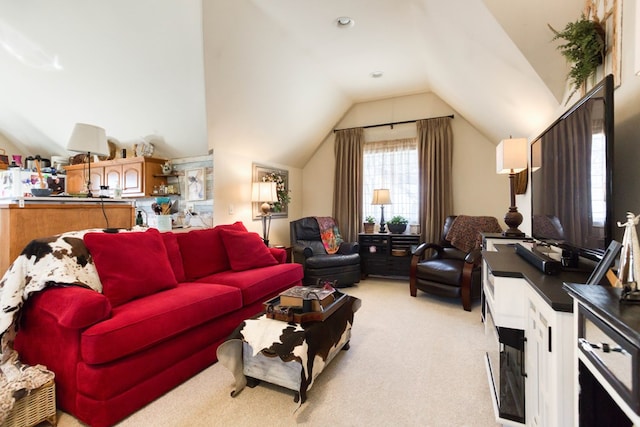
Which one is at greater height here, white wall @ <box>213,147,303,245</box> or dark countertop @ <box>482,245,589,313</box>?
white wall @ <box>213,147,303,245</box>

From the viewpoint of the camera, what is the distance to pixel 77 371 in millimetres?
1561

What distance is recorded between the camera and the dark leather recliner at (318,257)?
401 centimetres

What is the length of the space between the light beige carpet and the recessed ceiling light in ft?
9.80

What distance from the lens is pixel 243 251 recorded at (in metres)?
3.05

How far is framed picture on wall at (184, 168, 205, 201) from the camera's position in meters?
3.79

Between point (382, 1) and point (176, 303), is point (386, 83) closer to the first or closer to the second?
point (382, 1)

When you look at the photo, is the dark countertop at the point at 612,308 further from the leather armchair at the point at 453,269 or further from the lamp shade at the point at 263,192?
the lamp shade at the point at 263,192

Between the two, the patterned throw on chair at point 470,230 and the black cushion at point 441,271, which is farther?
the patterned throw on chair at point 470,230

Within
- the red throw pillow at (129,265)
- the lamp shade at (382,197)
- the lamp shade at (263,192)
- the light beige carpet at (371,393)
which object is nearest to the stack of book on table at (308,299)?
the light beige carpet at (371,393)

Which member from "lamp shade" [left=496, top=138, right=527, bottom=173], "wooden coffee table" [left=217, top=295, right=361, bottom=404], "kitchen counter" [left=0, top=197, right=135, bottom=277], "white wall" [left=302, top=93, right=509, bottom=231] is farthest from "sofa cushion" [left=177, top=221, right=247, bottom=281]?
"lamp shade" [left=496, top=138, right=527, bottom=173]

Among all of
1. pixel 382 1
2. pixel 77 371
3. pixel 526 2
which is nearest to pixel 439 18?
pixel 382 1

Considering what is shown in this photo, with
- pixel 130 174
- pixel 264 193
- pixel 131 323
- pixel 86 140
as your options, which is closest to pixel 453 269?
pixel 264 193

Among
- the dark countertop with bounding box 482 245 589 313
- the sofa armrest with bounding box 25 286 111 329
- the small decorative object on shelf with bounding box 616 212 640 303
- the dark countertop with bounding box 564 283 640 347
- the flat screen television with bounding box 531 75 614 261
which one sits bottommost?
the sofa armrest with bounding box 25 286 111 329

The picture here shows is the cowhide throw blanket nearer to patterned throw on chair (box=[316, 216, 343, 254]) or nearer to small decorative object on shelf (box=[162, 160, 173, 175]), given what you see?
small decorative object on shelf (box=[162, 160, 173, 175])
